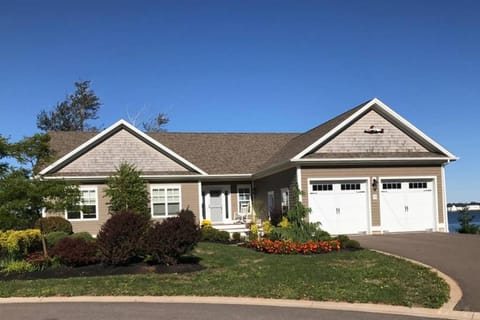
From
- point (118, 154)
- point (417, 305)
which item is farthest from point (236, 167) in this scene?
point (417, 305)

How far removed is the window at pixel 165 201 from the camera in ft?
82.2

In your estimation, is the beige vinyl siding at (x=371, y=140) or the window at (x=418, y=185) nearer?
the beige vinyl siding at (x=371, y=140)

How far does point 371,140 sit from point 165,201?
10.4 m

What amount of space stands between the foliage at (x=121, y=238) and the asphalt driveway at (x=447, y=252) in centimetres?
790

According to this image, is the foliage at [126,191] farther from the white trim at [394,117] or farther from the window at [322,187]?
the white trim at [394,117]

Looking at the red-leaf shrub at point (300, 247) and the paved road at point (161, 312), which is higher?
the red-leaf shrub at point (300, 247)

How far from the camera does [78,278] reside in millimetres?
12211

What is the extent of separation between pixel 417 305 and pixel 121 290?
19.4 feet

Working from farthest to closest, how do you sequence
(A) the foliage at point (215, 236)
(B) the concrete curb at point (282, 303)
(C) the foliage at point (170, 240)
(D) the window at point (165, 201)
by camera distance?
(D) the window at point (165, 201)
(A) the foliage at point (215, 236)
(C) the foliage at point (170, 240)
(B) the concrete curb at point (282, 303)

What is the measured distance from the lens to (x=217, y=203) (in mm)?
28641

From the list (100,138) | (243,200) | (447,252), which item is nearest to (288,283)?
(447,252)

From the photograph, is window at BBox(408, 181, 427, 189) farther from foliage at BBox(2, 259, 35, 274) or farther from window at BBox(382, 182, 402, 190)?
foliage at BBox(2, 259, 35, 274)

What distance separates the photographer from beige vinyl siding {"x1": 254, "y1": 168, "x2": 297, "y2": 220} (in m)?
23.1

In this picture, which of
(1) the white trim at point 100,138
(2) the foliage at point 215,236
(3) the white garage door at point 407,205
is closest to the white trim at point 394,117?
(3) the white garage door at point 407,205
